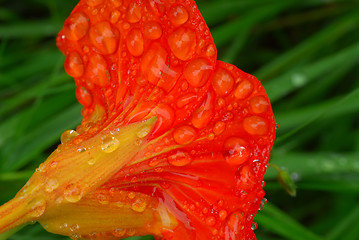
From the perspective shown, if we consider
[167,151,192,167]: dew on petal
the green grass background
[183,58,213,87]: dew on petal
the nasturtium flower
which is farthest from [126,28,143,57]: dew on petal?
the green grass background

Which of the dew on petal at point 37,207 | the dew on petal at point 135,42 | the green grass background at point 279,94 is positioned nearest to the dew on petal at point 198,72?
the dew on petal at point 135,42

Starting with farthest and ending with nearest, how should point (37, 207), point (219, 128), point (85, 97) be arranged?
1. point (85, 97)
2. point (219, 128)
3. point (37, 207)

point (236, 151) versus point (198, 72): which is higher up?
point (198, 72)

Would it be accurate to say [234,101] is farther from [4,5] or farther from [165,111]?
[4,5]

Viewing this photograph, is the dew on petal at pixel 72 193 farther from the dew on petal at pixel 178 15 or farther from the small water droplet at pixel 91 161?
the dew on petal at pixel 178 15

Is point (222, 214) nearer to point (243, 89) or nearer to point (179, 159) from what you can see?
point (179, 159)

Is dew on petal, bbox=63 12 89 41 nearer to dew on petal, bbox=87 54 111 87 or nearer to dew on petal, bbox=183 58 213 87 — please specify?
dew on petal, bbox=87 54 111 87

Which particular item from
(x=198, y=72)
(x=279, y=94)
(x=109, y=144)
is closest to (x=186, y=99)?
(x=198, y=72)
